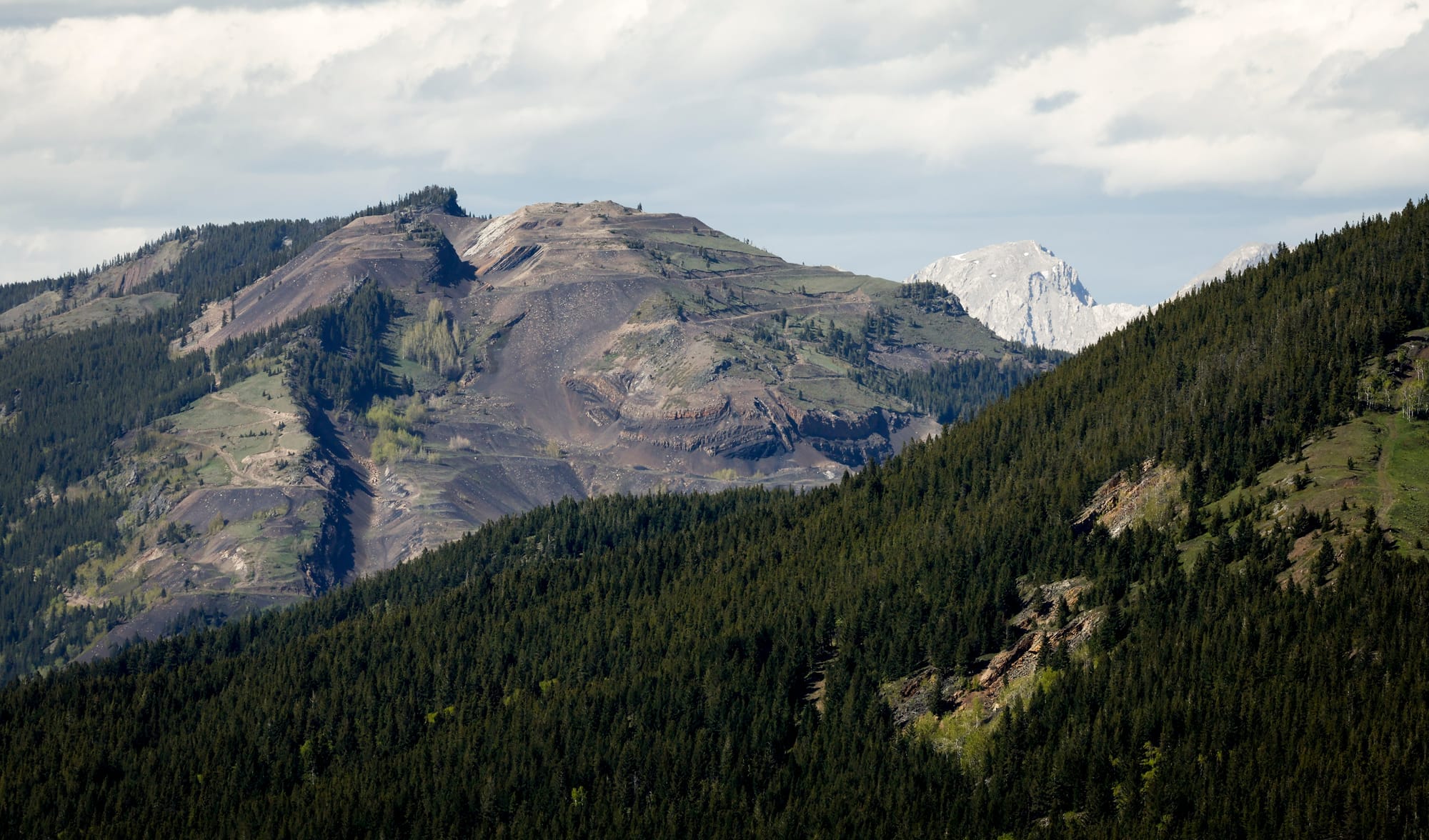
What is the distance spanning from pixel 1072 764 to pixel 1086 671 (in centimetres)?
1985

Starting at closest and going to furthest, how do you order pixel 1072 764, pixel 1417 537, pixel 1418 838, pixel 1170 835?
pixel 1418 838 → pixel 1170 835 → pixel 1072 764 → pixel 1417 537

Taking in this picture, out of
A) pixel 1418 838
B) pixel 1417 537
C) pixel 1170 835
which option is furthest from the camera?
pixel 1417 537

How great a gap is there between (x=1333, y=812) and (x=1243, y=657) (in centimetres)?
2755

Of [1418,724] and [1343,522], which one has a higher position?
[1343,522]

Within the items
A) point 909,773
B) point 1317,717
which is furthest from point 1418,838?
point 909,773

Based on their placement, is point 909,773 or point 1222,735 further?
point 909,773

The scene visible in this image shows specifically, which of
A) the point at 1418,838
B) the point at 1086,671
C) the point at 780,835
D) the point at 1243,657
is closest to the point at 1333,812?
the point at 1418,838

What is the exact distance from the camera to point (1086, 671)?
198 metres

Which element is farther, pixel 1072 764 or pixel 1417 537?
pixel 1417 537

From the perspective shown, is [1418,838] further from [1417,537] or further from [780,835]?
[780,835]

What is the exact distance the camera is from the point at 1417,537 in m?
192

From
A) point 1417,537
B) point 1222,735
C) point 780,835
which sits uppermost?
point 1417,537

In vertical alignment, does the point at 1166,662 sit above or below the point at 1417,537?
below

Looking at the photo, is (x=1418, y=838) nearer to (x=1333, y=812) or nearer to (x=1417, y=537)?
(x=1333, y=812)
